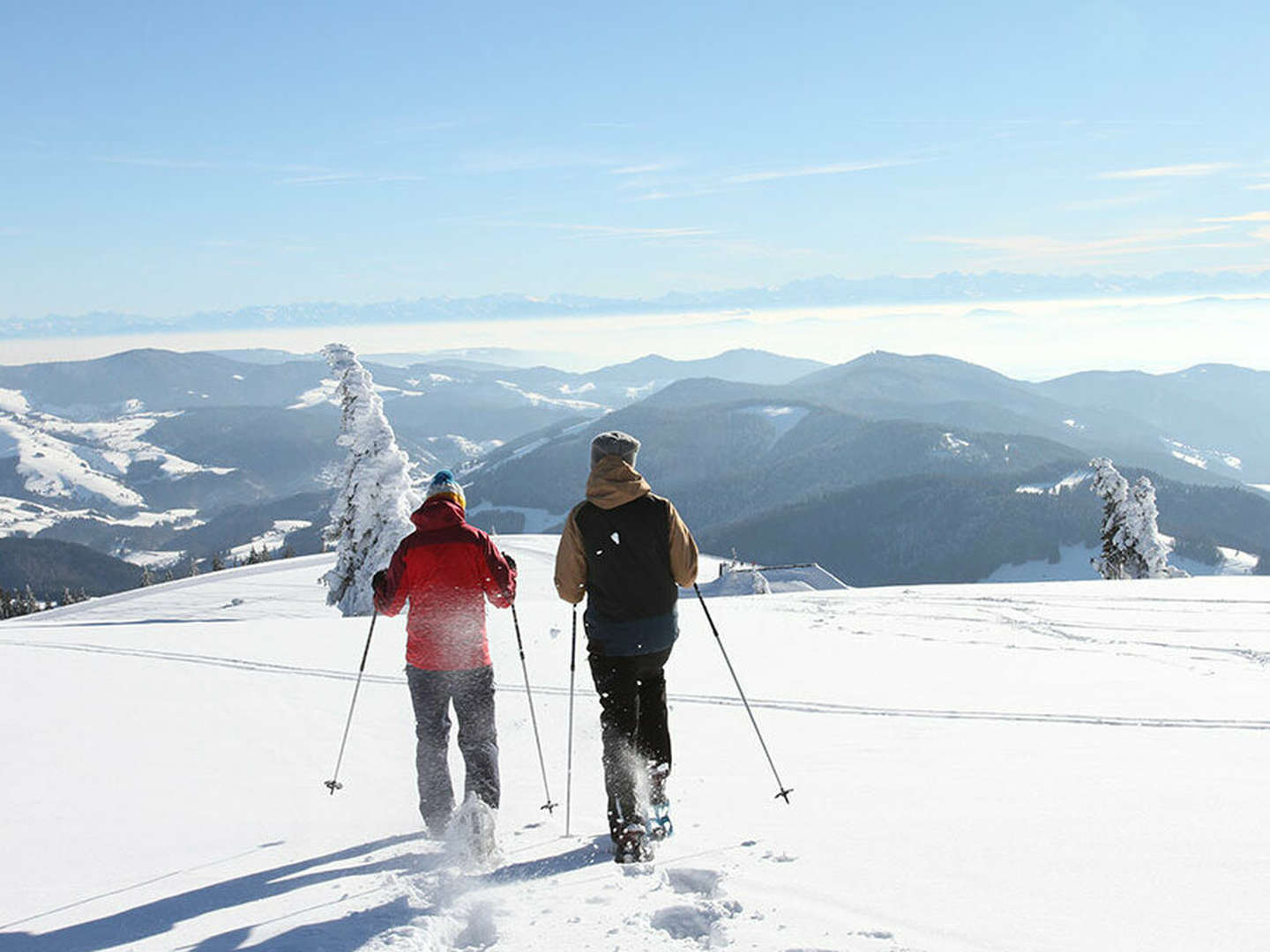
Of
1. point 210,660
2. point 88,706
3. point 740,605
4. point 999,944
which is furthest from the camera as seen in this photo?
point 740,605

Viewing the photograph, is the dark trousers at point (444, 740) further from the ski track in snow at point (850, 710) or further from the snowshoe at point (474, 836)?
the ski track in snow at point (850, 710)

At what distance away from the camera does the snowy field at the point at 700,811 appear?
431 centimetres

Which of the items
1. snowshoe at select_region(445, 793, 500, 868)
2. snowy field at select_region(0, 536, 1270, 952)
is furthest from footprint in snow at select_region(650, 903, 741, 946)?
snowshoe at select_region(445, 793, 500, 868)

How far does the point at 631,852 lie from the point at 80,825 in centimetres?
400

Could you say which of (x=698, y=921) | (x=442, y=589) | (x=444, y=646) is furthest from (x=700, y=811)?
(x=442, y=589)

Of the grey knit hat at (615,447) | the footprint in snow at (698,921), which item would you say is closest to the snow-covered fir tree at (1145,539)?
the grey knit hat at (615,447)

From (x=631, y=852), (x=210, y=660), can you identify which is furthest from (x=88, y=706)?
(x=631, y=852)

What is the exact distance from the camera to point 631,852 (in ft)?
17.0

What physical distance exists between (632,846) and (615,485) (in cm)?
216

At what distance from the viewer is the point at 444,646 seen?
5.64m

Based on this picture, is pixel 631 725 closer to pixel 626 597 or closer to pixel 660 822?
pixel 660 822

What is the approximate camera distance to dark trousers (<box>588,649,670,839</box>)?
5.30m

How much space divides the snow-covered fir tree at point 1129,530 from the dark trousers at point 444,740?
162 ft

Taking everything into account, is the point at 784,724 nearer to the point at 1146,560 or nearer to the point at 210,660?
the point at 210,660
